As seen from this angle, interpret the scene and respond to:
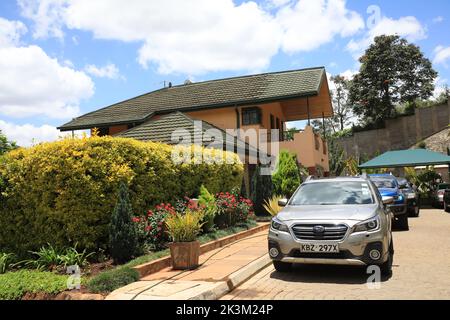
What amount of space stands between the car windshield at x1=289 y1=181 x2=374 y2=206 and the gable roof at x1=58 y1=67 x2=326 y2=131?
Result: 1341 cm

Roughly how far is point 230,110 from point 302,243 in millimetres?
17174

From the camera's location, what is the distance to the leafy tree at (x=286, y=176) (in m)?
18.9

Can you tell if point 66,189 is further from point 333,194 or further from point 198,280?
point 333,194

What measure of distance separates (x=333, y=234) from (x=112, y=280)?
3.55m

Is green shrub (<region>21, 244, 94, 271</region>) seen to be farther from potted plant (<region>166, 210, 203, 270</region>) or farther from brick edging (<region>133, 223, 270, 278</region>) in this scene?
potted plant (<region>166, 210, 203, 270</region>)

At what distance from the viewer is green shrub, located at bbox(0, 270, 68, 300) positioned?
6005 millimetres

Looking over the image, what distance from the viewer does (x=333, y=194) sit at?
7855mm

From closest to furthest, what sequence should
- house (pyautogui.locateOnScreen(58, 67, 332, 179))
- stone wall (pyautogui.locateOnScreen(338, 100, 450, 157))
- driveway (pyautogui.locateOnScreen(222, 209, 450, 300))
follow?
driveway (pyautogui.locateOnScreen(222, 209, 450, 300)) < house (pyautogui.locateOnScreen(58, 67, 332, 179)) < stone wall (pyautogui.locateOnScreen(338, 100, 450, 157))

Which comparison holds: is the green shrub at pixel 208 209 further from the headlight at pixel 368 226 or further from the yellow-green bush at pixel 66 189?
the headlight at pixel 368 226

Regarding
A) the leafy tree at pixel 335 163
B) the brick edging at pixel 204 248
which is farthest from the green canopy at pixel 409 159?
the leafy tree at pixel 335 163

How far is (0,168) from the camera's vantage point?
859 cm

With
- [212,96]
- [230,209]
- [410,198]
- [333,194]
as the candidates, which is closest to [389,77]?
[212,96]

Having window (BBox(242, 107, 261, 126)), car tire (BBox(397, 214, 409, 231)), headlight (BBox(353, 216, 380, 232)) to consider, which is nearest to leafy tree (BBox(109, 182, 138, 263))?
headlight (BBox(353, 216, 380, 232))

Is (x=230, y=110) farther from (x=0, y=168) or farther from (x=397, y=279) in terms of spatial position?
(x=397, y=279)
